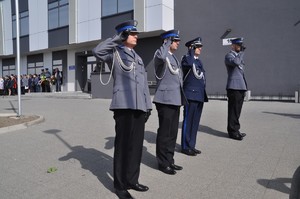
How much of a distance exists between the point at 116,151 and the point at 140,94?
0.74 m

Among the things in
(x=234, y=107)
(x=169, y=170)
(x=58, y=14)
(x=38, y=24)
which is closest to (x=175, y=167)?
(x=169, y=170)

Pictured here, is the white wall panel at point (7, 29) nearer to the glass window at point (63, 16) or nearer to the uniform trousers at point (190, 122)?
the glass window at point (63, 16)

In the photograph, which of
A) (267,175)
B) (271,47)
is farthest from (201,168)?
(271,47)

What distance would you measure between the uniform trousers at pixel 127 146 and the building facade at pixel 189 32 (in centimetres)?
1243

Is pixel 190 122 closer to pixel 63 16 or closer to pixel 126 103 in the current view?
pixel 126 103

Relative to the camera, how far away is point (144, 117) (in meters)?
3.32

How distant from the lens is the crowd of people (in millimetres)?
24438

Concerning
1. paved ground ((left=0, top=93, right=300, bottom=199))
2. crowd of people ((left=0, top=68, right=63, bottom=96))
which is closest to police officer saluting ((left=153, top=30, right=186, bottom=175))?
paved ground ((left=0, top=93, right=300, bottom=199))

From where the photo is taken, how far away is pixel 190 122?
4723 millimetres

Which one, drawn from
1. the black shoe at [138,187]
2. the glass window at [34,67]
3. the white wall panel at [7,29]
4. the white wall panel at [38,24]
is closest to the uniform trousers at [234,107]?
the black shoe at [138,187]

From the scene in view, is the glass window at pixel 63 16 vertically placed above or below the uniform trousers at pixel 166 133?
above

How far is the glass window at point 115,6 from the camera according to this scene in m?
18.3

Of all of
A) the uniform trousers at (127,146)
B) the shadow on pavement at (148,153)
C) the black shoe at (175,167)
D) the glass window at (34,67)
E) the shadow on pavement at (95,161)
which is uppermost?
the glass window at (34,67)

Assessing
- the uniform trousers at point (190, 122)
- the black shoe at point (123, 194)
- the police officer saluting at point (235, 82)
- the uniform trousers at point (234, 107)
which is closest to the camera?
the black shoe at point (123, 194)
